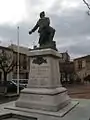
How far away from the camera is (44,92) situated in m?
9.28

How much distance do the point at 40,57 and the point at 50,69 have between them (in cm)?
75

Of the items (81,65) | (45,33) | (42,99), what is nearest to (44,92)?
(42,99)

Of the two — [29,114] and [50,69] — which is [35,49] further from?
[29,114]

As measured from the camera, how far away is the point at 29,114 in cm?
847

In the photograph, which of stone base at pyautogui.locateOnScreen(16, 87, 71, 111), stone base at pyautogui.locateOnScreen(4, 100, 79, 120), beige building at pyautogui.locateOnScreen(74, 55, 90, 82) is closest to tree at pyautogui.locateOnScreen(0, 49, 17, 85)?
stone base at pyautogui.locateOnScreen(16, 87, 71, 111)

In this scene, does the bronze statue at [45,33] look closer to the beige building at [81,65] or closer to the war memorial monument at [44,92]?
the war memorial monument at [44,92]

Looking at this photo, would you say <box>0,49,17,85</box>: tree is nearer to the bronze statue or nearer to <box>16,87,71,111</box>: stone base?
the bronze statue

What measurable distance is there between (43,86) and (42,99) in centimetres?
64

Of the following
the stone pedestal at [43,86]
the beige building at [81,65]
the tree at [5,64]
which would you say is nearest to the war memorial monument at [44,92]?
the stone pedestal at [43,86]

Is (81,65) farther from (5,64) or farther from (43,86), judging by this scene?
(43,86)

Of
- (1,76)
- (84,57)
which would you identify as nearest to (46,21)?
(1,76)

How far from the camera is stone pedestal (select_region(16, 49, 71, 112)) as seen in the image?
9126 mm

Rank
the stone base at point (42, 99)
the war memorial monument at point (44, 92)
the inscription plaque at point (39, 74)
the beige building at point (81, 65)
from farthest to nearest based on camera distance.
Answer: the beige building at point (81, 65)
the inscription plaque at point (39, 74)
the stone base at point (42, 99)
the war memorial monument at point (44, 92)

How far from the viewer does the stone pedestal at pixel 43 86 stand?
913cm
